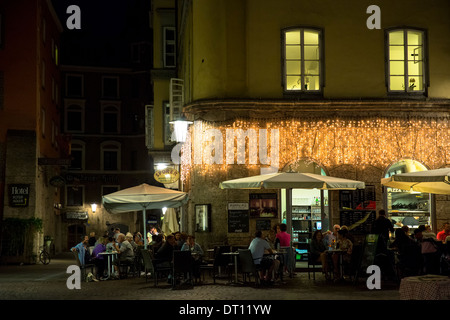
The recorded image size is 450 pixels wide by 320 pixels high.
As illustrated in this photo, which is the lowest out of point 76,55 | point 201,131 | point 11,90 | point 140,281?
point 140,281

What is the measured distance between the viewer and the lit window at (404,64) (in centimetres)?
2320

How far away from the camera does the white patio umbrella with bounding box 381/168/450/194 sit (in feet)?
55.6

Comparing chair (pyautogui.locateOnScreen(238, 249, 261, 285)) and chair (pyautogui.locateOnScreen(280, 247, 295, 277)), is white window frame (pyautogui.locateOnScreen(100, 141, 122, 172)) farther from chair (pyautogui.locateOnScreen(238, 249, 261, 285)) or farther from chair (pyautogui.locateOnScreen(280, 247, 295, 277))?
chair (pyautogui.locateOnScreen(238, 249, 261, 285))

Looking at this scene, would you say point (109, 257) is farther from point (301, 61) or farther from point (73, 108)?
point (73, 108)

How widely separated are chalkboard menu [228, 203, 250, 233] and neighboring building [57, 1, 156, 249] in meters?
36.5

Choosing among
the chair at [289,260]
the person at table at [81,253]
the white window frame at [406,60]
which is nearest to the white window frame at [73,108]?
the person at table at [81,253]

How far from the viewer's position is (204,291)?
1641cm

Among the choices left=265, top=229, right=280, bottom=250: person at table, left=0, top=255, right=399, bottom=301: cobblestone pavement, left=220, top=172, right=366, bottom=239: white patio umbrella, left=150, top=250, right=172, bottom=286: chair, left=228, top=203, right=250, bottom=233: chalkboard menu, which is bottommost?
left=0, top=255, right=399, bottom=301: cobblestone pavement

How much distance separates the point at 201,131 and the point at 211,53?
2552 millimetres

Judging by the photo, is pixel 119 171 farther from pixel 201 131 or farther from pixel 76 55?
pixel 201 131

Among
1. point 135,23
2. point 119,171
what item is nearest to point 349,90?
point 119,171

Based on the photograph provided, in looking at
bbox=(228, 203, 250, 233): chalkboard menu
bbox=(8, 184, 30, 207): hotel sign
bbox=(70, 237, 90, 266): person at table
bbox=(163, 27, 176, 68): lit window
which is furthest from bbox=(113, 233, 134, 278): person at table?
bbox=(163, 27, 176, 68): lit window

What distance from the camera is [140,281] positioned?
65.7ft

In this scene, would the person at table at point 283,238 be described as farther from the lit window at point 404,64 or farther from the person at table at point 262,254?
the lit window at point 404,64
